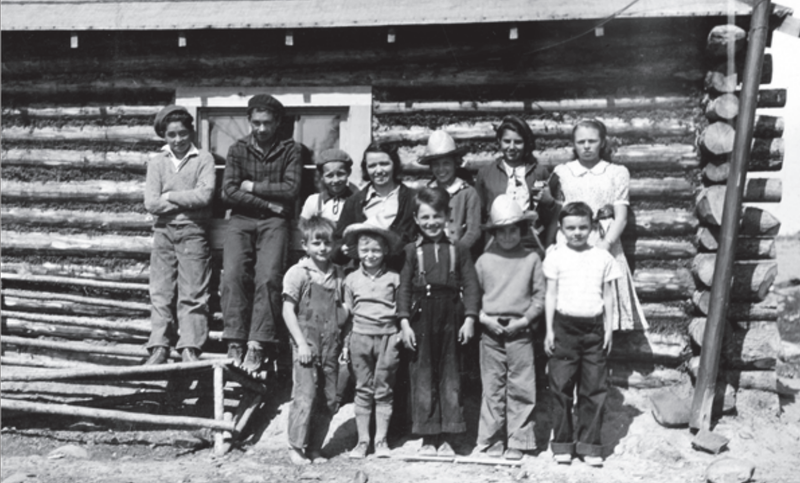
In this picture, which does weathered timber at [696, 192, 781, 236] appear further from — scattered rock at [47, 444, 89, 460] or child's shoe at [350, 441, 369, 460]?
scattered rock at [47, 444, 89, 460]

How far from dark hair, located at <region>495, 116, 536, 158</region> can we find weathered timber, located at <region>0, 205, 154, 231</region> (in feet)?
10.9

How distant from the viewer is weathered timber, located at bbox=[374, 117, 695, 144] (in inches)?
277

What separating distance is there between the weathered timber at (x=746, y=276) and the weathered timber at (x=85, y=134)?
4877 millimetres

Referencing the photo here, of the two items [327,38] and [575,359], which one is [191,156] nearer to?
[327,38]

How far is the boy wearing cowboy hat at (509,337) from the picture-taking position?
585 cm

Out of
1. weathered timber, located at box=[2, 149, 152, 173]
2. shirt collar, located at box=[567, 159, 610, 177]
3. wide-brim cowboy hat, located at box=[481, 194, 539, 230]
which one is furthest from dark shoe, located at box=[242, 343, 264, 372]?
shirt collar, located at box=[567, 159, 610, 177]

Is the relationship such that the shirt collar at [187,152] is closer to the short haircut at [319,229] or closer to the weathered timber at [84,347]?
the short haircut at [319,229]

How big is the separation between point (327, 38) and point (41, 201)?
125 inches

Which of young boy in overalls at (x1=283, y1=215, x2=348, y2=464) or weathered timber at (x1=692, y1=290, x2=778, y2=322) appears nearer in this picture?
young boy in overalls at (x1=283, y1=215, x2=348, y2=464)

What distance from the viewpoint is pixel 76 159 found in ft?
25.7

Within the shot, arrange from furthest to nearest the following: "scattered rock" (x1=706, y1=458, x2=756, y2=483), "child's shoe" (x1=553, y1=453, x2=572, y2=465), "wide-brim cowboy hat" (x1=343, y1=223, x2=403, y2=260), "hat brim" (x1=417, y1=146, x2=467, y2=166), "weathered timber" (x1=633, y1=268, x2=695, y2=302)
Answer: "weathered timber" (x1=633, y1=268, x2=695, y2=302)
"hat brim" (x1=417, y1=146, x2=467, y2=166)
"wide-brim cowboy hat" (x1=343, y1=223, x2=403, y2=260)
"child's shoe" (x1=553, y1=453, x2=572, y2=465)
"scattered rock" (x1=706, y1=458, x2=756, y2=483)

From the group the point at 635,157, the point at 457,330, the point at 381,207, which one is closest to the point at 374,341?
the point at 457,330

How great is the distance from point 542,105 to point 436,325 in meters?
2.39

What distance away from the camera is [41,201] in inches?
313
